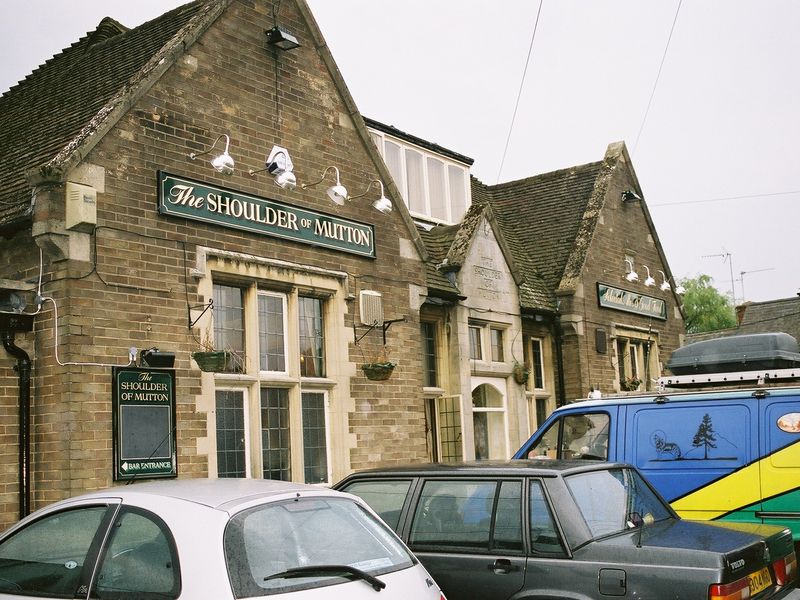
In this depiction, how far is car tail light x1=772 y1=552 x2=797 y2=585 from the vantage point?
21.9ft

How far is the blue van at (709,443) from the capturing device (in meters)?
8.98

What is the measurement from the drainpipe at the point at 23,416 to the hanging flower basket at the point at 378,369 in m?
4.84

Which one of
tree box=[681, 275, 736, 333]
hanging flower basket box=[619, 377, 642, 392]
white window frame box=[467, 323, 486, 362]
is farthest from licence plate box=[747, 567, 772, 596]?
tree box=[681, 275, 736, 333]

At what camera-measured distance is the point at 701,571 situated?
19.0 feet

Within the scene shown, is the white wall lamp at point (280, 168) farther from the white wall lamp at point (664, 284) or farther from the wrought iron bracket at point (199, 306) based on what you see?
the white wall lamp at point (664, 284)

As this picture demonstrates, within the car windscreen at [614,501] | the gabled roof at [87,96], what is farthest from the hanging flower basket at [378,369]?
the car windscreen at [614,501]

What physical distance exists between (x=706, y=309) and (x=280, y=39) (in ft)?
159

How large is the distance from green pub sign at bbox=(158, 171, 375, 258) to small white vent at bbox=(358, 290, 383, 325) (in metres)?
0.60

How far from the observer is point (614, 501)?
22.6ft

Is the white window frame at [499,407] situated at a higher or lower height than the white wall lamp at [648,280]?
lower

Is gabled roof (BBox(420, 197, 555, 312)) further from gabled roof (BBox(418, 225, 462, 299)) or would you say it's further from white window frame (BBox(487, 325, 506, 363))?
white window frame (BBox(487, 325, 506, 363))

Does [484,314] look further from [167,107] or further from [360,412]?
[167,107]

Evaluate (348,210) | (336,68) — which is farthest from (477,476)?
(336,68)

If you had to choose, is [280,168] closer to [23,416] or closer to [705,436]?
[23,416]
